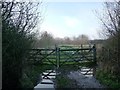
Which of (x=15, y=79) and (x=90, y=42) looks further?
(x=90, y=42)

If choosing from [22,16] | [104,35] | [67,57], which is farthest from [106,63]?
[22,16]

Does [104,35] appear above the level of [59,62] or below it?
above

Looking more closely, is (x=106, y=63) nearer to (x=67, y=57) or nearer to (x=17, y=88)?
(x=67, y=57)

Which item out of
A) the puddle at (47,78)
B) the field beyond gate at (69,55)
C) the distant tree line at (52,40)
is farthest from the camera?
the field beyond gate at (69,55)

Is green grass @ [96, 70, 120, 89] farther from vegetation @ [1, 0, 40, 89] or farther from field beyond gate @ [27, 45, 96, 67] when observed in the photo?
vegetation @ [1, 0, 40, 89]

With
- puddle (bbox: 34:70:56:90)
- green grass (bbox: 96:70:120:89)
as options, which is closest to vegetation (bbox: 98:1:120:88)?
green grass (bbox: 96:70:120:89)

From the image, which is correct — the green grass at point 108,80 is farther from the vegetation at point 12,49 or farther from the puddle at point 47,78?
the vegetation at point 12,49

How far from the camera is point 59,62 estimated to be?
11648 mm

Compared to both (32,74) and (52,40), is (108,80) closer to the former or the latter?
(32,74)

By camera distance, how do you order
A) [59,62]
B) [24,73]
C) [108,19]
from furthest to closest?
[59,62], [108,19], [24,73]

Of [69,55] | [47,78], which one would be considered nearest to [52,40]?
[69,55]

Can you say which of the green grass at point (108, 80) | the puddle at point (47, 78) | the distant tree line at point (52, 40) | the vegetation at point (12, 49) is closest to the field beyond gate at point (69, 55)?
the distant tree line at point (52, 40)

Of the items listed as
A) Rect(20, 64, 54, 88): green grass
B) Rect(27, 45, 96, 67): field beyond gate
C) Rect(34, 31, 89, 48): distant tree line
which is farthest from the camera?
Rect(27, 45, 96, 67): field beyond gate

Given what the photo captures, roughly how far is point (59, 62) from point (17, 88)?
5.05 meters
